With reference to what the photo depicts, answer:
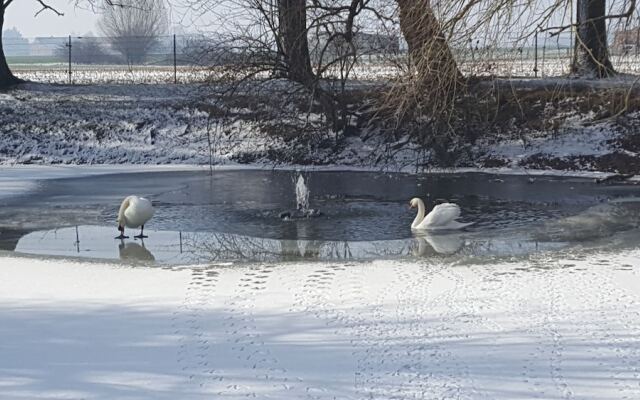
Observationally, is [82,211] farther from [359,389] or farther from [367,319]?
[359,389]

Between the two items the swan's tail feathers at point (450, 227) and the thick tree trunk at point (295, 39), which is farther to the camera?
the thick tree trunk at point (295, 39)

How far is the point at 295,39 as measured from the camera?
23.5m

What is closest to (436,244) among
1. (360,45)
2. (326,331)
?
(326,331)

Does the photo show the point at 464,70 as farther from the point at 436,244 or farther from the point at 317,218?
the point at 436,244

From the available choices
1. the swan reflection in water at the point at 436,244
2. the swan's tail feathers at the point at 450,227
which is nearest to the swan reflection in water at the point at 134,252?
the swan reflection in water at the point at 436,244

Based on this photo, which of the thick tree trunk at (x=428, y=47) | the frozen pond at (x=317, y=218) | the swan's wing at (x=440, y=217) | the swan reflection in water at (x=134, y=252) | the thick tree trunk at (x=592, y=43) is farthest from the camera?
the swan's wing at (x=440, y=217)

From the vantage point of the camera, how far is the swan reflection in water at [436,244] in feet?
41.4

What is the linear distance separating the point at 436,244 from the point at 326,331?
17.1ft

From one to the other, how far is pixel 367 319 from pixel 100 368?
2523mm

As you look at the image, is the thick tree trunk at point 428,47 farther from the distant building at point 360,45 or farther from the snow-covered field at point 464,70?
the distant building at point 360,45

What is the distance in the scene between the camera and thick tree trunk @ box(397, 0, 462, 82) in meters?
13.3

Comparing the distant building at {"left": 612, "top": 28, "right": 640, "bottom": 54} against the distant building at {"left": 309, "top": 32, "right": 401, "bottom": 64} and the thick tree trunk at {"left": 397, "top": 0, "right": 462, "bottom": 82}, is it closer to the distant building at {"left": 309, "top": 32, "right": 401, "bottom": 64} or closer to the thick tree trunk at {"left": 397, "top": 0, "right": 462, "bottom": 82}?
the thick tree trunk at {"left": 397, "top": 0, "right": 462, "bottom": 82}

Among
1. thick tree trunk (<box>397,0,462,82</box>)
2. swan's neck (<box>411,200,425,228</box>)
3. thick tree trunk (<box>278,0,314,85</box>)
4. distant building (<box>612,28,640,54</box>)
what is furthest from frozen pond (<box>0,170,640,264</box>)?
thick tree trunk (<box>278,0,314,85</box>)

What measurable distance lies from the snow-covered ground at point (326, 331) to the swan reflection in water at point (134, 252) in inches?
43.7
